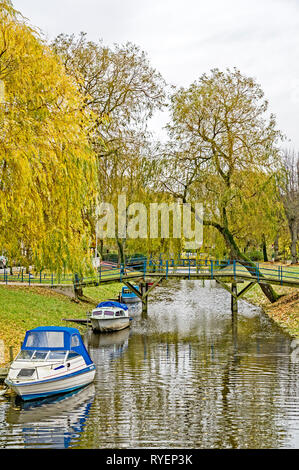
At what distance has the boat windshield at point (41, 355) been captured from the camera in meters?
13.3

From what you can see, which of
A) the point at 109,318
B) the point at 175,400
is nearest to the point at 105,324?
the point at 109,318

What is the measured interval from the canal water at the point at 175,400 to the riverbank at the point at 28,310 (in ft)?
8.47

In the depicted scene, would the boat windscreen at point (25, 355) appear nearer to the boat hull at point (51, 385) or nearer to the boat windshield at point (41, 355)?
the boat windshield at point (41, 355)

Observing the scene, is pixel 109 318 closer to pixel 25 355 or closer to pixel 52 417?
pixel 25 355

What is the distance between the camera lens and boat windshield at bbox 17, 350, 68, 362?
43.6 ft

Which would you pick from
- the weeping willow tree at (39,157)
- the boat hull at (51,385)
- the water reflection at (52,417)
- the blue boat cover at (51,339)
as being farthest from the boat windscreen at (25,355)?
the weeping willow tree at (39,157)

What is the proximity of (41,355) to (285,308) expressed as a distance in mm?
18542

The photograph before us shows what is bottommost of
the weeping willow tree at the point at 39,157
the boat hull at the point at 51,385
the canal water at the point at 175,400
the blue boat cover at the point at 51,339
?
the canal water at the point at 175,400

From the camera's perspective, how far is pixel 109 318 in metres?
24.0

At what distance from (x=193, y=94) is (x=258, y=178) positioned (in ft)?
21.2

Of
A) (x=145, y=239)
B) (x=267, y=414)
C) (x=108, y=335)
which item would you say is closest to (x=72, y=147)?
(x=267, y=414)

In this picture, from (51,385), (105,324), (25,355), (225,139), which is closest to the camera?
(51,385)

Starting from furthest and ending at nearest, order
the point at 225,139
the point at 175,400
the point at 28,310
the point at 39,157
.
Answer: the point at 225,139 < the point at 28,310 < the point at 39,157 < the point at 175,400

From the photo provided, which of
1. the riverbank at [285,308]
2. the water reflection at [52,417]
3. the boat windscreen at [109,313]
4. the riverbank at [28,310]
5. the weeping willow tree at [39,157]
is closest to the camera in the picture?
the water reflection at [52,417]
